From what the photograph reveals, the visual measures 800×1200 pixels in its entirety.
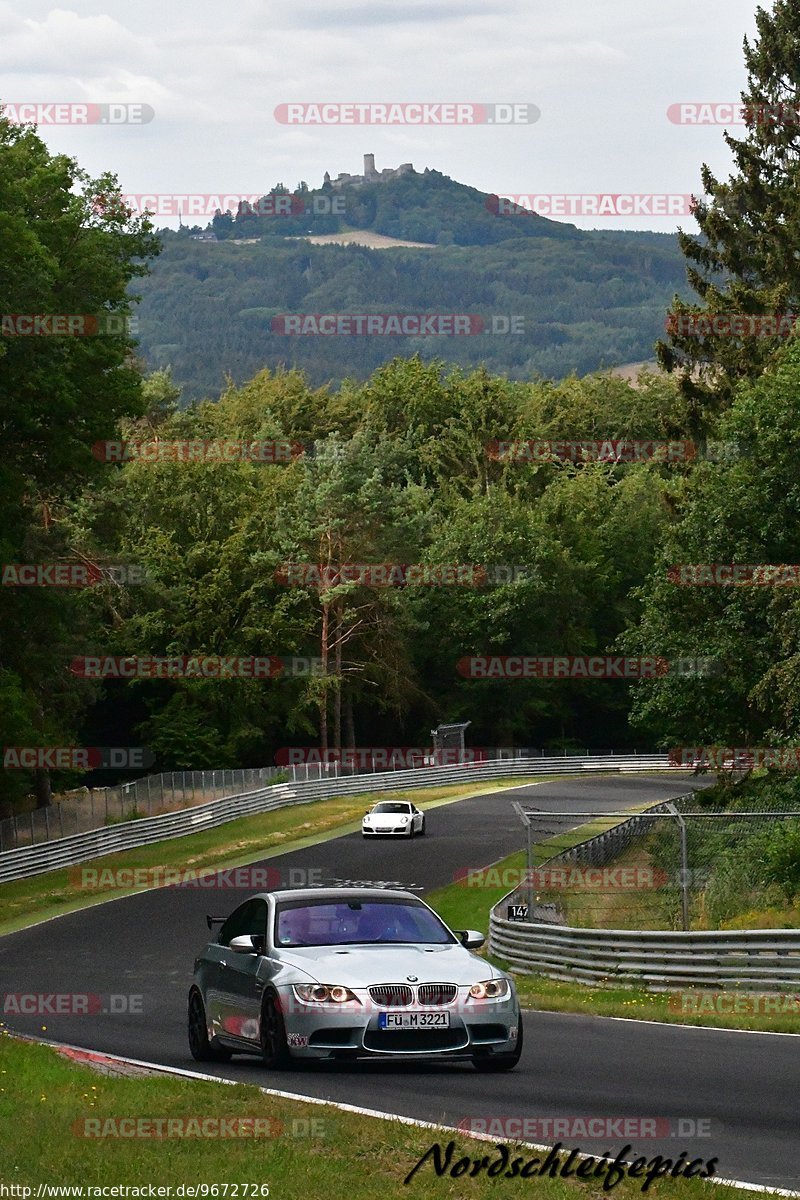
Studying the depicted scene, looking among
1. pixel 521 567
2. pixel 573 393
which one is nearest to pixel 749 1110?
pixel 521 567

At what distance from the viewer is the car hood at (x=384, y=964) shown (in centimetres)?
1268

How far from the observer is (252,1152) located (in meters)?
9.25

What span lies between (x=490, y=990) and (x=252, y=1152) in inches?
151

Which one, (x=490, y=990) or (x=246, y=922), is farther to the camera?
(x=246, y=922)

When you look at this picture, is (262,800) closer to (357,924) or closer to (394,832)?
(394,832)

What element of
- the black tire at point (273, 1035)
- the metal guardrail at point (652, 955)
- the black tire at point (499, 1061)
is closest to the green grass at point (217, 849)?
the metal guardrail at point (652, 955)

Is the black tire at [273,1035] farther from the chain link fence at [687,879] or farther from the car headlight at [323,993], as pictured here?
the chain link fence at [687,879]

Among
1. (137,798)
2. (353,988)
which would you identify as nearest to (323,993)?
(353,988)

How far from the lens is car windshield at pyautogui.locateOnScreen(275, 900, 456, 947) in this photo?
13672mm

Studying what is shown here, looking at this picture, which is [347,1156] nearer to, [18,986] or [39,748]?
[18,986]

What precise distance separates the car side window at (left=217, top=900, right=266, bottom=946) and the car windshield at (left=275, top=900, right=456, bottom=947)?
8.3 inches

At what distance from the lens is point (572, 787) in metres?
68.4

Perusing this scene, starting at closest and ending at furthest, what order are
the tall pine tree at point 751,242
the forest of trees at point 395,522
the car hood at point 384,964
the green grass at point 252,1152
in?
the green grass at point 252,1152 < the car hood at point 384,964 < the forest of trees at point 395,522 < the tall pine tree at point 751,242

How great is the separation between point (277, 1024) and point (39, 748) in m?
36.6
